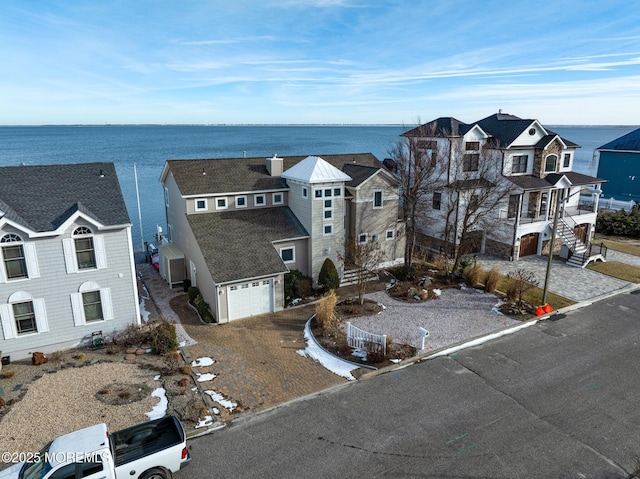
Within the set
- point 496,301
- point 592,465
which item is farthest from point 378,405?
point 496,301

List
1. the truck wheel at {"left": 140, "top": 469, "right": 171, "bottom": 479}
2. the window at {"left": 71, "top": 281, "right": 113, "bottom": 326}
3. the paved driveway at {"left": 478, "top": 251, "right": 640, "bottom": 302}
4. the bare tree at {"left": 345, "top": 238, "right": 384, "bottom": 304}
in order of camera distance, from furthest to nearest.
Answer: the paved driveway at {"left": 478, "top": 251, "right": 640, "bottom": 302} → the bare tree at {"left": 345, "top": 238, "right": 384, "bottom": 304} → the window at {"left": 71, "top": 281, "right": 113, "bottom": 326} → the truck wheel at {"left": 140, "top": 469, "right": 171, "bottom": 479}

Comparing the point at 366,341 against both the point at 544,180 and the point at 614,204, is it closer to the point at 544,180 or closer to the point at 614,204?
the point at 544,180

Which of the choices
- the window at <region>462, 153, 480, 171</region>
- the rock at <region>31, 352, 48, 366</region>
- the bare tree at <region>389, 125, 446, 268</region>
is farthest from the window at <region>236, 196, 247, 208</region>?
the window at <region>462, 153, 480, 171</region>

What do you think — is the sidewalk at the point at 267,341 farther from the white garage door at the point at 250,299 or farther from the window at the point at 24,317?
the window at the point at 24,317

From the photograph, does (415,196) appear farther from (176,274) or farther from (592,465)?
(592,465)

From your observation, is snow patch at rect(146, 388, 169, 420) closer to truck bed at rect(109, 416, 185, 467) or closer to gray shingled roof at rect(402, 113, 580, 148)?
truck bed at rect(109, 416, 185, 467)

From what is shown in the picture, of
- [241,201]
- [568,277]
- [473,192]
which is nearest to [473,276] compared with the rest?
[473,192]
